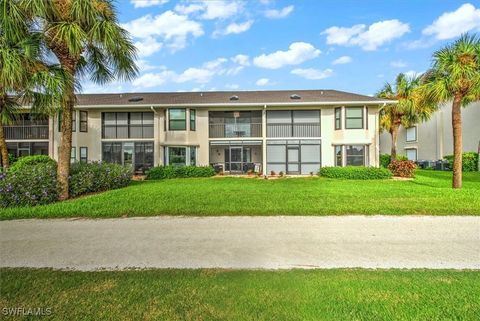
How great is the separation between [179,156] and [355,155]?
13.5m

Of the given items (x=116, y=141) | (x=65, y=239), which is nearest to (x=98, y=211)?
(x=65, y=239)

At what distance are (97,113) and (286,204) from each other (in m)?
19.6

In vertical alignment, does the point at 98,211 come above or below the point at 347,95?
below

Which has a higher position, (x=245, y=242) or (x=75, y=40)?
(x=75, y=40)

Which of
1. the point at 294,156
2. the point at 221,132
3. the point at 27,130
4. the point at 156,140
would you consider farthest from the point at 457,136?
the point at 27,130

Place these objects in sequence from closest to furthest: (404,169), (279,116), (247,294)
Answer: (247,294)
(404,169)
(279,116)

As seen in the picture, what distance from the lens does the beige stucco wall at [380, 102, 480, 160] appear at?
86.4ft

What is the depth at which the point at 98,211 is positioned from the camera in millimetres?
8703

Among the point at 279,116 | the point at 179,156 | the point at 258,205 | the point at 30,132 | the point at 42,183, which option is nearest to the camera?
the point at 258,205

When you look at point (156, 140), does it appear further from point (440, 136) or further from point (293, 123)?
point (440, 136)

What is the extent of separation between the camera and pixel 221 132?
23031 millimetres

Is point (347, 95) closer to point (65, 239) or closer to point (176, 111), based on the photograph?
point (176, 111)

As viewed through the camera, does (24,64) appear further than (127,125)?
No

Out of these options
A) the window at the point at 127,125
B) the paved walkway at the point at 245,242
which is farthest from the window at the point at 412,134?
the window at the point at 127,125
